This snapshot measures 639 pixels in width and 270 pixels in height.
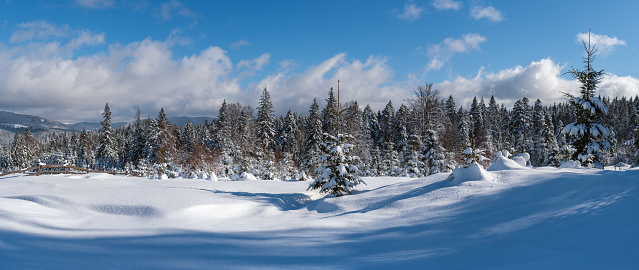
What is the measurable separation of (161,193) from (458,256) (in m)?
10.9

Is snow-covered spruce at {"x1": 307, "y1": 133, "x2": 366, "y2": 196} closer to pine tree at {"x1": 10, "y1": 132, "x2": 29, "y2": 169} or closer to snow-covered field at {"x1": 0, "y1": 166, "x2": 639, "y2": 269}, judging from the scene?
snow-covered field at {"x1": 0, "y1": 166, "x2": 639, "y2": 269}

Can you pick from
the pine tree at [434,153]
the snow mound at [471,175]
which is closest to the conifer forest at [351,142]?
the pine tree at [434,153]

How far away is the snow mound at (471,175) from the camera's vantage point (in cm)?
975

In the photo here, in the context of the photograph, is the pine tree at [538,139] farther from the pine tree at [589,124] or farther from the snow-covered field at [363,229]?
the snow-covered field at [363,229]

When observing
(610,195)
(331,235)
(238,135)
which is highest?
(238,135)

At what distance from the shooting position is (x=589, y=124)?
55.5 feet

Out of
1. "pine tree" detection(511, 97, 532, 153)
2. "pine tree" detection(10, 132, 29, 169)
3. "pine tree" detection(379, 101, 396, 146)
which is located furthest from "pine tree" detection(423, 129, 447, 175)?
"pine tree" detection(10, 132, 29, 169)

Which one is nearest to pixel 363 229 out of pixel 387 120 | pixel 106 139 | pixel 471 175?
pixel 471 175

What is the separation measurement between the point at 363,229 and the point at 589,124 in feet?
55.1

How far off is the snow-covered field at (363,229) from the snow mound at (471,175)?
70 millimetres

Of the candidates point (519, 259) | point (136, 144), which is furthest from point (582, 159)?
point (136, 144)

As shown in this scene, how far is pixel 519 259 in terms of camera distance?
15.0 ft

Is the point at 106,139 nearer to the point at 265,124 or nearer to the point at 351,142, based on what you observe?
the point at 265,124

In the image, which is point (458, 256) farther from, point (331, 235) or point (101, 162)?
point (101, 162)
